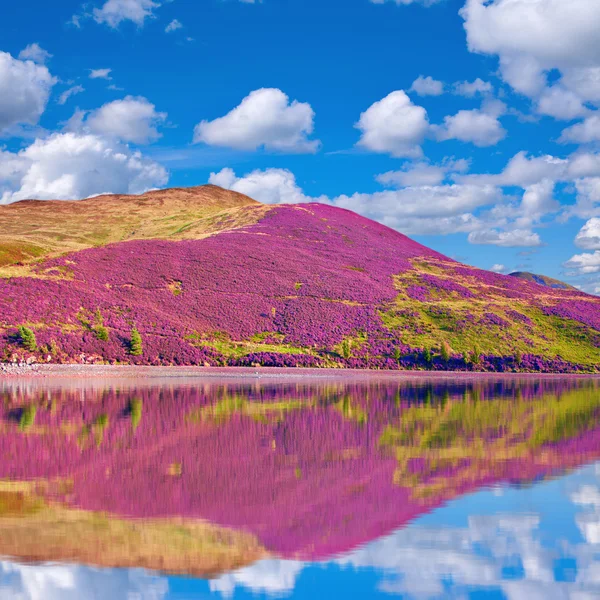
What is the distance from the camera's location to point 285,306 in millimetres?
87188

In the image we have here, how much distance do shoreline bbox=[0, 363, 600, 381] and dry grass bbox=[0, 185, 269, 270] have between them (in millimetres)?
47900

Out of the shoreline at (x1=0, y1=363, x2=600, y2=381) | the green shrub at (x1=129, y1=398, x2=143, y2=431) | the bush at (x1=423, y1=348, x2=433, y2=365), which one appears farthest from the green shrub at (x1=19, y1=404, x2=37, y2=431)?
the bush at (x1=423, y1=348, x2=433, y2=365)

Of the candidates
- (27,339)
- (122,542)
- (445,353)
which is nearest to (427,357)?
(445,353)

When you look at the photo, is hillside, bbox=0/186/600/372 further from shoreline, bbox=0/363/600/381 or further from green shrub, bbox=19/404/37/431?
green shrub, bbox=19/404/37/431

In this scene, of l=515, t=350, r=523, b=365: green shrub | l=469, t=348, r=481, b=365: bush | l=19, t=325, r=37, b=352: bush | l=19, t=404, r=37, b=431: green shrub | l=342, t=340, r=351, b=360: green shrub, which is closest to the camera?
l=19, t=404, r=37, b=431: green shrub

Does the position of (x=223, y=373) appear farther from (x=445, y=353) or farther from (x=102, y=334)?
(x=445, y=353)

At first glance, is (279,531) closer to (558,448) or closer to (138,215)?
(558,448)

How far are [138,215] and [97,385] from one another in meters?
115

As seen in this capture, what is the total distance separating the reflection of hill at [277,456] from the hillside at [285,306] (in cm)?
2945

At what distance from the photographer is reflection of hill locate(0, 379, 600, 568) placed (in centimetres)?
1522

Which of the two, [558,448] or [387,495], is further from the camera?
[558,448]

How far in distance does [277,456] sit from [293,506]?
6389mm

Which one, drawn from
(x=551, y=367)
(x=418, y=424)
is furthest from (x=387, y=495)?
(x=551, y=367)

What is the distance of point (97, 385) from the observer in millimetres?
50844
